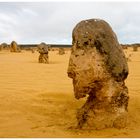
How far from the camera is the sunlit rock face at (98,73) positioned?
638 cm

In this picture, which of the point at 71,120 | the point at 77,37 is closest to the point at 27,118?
the point at 71,120

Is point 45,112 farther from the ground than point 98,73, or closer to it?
closer to it

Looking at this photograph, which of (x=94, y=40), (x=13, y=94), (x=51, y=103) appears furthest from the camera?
(x=13, y=94)

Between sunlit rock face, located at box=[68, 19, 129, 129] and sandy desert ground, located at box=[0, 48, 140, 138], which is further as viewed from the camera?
sunlit rock face, located at box=[68, 19, 129, 129]

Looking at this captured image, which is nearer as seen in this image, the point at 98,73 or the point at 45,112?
the point at 98,73

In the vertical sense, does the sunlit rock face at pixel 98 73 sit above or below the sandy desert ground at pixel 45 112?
above

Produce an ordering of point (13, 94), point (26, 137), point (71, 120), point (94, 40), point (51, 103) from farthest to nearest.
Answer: point (13, 94), point (51, 103), point (71, 120), point (94, 40), point (26, 137)

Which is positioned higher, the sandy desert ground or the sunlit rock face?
the sunlit rock face

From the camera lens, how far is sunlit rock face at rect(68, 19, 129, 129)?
251 inches

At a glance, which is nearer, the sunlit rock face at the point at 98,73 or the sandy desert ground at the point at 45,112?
the sandy desert ground at the point at 45,112

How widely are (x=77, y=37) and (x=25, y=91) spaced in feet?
12.7

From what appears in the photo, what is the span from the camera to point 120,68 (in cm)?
660

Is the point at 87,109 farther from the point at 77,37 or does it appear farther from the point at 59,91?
the point at 59,91

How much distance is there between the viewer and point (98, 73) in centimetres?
637
